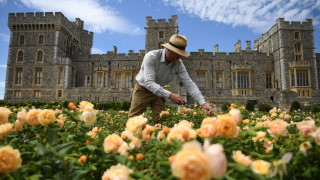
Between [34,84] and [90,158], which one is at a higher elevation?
[34,84]

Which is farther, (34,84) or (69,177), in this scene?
(34,84)

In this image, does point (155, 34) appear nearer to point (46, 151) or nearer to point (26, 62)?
point (26, 62)

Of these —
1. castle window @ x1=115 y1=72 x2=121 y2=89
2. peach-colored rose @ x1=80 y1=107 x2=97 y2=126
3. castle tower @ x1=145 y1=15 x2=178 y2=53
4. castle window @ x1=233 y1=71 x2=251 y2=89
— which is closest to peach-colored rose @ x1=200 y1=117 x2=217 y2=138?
peach-colored rose @ x1=80 y1=107 x2=97 y2=126

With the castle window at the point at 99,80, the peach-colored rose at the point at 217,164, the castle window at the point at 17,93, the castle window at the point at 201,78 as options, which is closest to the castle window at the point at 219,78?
the castle window at the point at 201,78

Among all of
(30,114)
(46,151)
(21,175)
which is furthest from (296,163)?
(30,114)

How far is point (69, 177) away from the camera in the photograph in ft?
3.59

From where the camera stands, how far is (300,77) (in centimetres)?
2378

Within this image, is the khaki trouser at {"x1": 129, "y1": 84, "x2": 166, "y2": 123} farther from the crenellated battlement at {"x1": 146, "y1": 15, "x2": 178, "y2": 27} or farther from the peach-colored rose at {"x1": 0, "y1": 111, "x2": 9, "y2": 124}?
the crenellated battlement at {"x1": 146, "y1": 15, "x2": 178, "y2": 27}

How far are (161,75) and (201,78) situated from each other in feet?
73.9

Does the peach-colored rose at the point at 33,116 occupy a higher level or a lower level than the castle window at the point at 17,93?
lower

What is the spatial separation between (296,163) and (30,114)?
1.81 meters

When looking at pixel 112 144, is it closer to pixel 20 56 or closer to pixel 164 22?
pixel 164 22

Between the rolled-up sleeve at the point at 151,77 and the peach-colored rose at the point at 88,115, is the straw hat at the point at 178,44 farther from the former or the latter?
the peach-colored rose at the point at 88,115

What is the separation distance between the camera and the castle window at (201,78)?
84.3 feet
